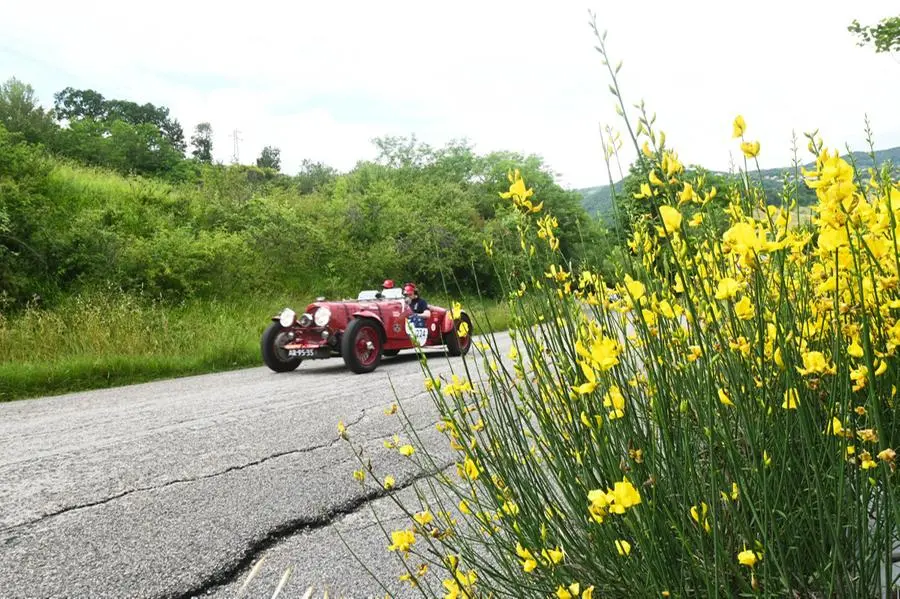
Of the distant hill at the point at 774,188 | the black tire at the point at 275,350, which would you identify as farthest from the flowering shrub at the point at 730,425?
the black tire at the point at 275,350

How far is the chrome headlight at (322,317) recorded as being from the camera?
764cm

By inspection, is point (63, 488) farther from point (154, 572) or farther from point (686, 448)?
point (686, 448)

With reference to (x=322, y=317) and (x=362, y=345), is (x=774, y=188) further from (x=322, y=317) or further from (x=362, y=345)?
(x=322, y=317)

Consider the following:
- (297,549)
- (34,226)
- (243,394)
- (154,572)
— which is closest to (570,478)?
(297,549)

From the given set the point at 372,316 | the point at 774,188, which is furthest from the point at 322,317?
the point at 774,188

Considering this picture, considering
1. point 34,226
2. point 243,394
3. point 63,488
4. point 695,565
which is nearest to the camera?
point 695,565

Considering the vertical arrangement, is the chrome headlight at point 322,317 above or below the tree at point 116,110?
below

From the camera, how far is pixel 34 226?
12.1m

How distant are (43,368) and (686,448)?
7.71 meters

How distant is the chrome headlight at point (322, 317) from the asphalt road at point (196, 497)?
219 cm

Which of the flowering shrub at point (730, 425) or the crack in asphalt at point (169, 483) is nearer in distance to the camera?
the flowering shrub at point (730, 425)

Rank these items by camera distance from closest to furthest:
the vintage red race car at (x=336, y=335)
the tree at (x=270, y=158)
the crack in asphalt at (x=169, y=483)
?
the crack in asphalt at (x=169, y=483)
the vintage red race car at (x=336, y=335)
the tree at (x=270, y=158)

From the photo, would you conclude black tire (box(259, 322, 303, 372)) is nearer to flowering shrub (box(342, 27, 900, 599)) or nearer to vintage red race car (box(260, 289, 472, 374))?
vintage red race car (box(260, 289, 472, 374))

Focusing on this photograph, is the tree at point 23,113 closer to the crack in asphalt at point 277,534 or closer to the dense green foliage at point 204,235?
Answer: the dense green foliage at point 204,235
